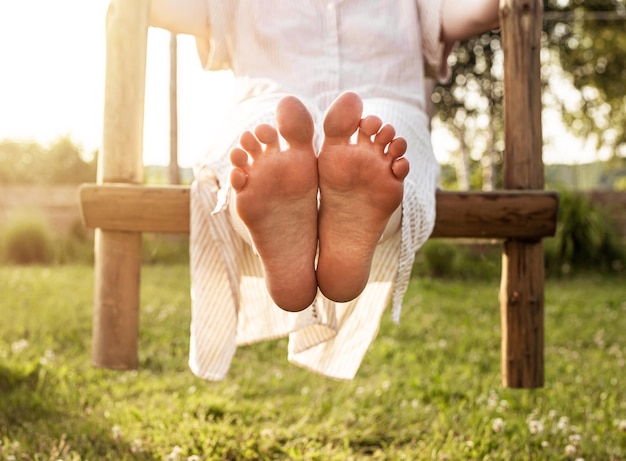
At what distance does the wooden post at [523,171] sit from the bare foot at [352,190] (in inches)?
30.1

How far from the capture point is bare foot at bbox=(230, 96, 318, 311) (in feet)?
4.42

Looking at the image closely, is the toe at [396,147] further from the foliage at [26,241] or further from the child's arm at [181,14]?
the foliage at [26,241]

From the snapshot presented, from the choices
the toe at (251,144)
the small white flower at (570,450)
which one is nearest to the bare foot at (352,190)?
the toe at (251,144)

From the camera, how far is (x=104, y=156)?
2031mm

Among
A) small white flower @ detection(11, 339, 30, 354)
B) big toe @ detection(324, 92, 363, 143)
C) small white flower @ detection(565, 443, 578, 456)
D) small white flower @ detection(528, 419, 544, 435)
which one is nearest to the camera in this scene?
big toe @ detection(324, 92, 363, 143)

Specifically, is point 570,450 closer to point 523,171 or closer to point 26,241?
point 523,171

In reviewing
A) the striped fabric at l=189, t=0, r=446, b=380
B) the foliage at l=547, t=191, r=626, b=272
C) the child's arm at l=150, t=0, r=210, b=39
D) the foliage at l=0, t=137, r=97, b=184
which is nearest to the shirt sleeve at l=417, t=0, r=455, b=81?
the striped fabric at l=189, t=0, r=446, b=380

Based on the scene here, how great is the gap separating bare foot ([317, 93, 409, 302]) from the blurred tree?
10.5 metres

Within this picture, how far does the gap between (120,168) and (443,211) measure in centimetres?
84

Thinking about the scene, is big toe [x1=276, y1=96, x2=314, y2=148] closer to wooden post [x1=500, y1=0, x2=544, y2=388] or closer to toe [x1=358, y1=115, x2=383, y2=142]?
toe [x1=358, y1=115, x2=383, y2=142]

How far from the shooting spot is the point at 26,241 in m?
7.05

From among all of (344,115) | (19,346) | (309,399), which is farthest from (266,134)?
(19,346)

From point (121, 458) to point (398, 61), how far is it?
129 cm

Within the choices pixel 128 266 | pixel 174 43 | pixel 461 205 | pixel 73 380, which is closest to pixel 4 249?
pixel 174 43
